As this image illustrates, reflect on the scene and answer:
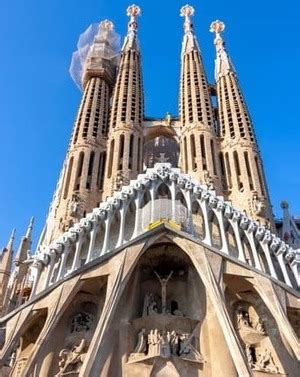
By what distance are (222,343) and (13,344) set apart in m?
5.84

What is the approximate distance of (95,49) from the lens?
88.4 ft

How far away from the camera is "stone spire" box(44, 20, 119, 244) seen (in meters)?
18.1

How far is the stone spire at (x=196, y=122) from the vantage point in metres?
19.8

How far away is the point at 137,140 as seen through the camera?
21484mm

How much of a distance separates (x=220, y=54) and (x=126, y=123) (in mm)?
9481

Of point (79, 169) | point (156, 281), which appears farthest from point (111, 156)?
point (156, 281)

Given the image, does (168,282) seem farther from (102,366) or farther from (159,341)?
(102,366)

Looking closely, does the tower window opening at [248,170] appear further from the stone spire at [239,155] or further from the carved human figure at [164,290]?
the carved human figure at [164,290]

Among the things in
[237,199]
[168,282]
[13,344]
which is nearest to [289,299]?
[168,282]

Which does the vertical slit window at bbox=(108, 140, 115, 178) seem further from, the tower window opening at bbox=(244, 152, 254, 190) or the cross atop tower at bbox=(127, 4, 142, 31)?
the cross atop tower at bbox=(127, 4, 142, 31)

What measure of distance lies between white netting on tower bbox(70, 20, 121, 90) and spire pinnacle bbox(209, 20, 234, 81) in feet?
19.9

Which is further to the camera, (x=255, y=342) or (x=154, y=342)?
(x=255, y=342)

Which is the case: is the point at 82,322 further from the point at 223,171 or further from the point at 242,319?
the point at 223,171

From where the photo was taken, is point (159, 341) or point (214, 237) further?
point (214, 237)
